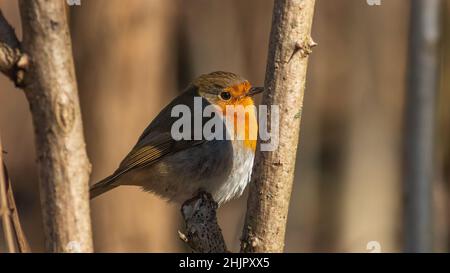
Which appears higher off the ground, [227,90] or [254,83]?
[254,83]

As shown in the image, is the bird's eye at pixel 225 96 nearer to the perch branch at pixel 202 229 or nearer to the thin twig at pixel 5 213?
the perch branch at pixel 202 229

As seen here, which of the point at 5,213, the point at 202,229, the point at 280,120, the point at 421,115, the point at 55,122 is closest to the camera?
the point at 55,122

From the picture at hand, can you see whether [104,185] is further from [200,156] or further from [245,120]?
[245,120]

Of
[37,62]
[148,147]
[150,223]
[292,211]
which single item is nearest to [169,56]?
[150,223]

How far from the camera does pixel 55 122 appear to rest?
5.03 ft

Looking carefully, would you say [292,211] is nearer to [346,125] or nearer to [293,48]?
[346,125]

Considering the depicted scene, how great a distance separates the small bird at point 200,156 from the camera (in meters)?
3.43

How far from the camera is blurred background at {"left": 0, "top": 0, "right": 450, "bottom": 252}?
5637 mm

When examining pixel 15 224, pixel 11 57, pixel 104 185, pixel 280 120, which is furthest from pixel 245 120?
pixel 11 57

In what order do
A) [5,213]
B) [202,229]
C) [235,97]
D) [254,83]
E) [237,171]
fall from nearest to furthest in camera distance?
1. [5,213]
2. [202,229]
3. [237,171]
4. [235,97]
5. [254,83]

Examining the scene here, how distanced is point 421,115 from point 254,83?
2.97 m

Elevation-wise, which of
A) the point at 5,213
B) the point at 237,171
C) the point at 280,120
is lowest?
the point at 5,213

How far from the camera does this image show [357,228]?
21.0 feet

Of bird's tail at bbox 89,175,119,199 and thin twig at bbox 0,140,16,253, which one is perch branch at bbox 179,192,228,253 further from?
thin twig at bbox 0,140,16,253
